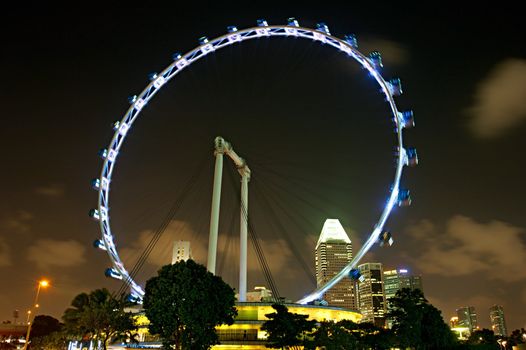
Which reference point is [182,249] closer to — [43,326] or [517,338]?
[43,326]

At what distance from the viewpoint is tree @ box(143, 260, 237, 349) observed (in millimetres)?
36219

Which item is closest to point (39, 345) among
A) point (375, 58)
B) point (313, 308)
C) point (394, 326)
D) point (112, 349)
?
point (112, 349)

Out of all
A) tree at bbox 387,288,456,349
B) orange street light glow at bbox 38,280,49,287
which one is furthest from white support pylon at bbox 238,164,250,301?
orange street light glow at bbox 38,280,49,287

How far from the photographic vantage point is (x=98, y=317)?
4481cm

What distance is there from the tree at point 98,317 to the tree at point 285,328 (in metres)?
15.5

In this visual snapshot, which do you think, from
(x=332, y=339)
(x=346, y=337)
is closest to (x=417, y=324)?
(x=346, y=337)

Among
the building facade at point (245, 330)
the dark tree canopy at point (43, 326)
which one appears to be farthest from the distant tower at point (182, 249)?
the building facade at point (245, 330)

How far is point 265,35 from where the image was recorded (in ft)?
162

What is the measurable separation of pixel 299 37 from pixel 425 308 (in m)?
34.9

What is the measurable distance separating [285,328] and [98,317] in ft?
63.6

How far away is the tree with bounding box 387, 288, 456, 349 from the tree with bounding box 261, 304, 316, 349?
10735 millimetres

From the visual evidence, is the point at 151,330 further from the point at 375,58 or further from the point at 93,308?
the point at 375,58

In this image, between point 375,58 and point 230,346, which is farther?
point 230,346

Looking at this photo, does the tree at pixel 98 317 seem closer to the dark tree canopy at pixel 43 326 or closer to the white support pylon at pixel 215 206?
the white support pylon at pixel 215 206
